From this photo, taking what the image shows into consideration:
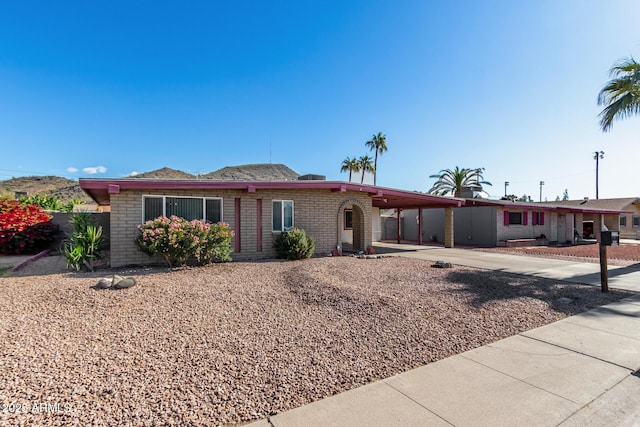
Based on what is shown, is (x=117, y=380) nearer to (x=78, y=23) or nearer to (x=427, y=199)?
(x=78, y=23)

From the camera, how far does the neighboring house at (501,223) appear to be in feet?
66.7

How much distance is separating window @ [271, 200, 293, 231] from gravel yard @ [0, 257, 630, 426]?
4.25 m

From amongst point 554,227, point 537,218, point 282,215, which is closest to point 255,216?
point 282,215

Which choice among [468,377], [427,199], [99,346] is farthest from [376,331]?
[427,199]

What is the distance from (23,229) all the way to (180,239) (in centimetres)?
796

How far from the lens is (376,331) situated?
15.5 feet

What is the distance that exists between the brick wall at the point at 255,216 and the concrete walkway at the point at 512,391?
29.2 feet

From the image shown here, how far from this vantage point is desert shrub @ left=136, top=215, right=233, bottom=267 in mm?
8656

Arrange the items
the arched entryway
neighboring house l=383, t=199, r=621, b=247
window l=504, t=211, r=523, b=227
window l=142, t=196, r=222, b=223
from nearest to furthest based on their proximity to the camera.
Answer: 1. window l=142, t=196, r=222, b=223
2. the arched entryway
3. neighboring house l=383, t=199, r=621, b=247
4. window l=504, t=211, r=523, b=227

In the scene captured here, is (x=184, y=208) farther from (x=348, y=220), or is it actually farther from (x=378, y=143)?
(x=378, y=143)

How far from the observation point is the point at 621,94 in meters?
12.0

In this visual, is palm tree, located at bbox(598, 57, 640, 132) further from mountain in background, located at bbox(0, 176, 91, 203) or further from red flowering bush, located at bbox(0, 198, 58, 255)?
mountain in background, located at bbox(0, 176, 91, 203)

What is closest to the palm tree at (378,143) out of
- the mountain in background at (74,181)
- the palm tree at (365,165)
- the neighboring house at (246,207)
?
the palm tree at (365,165)

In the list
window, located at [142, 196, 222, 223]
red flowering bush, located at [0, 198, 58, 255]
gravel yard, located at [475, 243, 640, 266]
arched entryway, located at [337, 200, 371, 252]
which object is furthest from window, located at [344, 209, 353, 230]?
red flowering bush, located at [0, 198, 58, 255]
